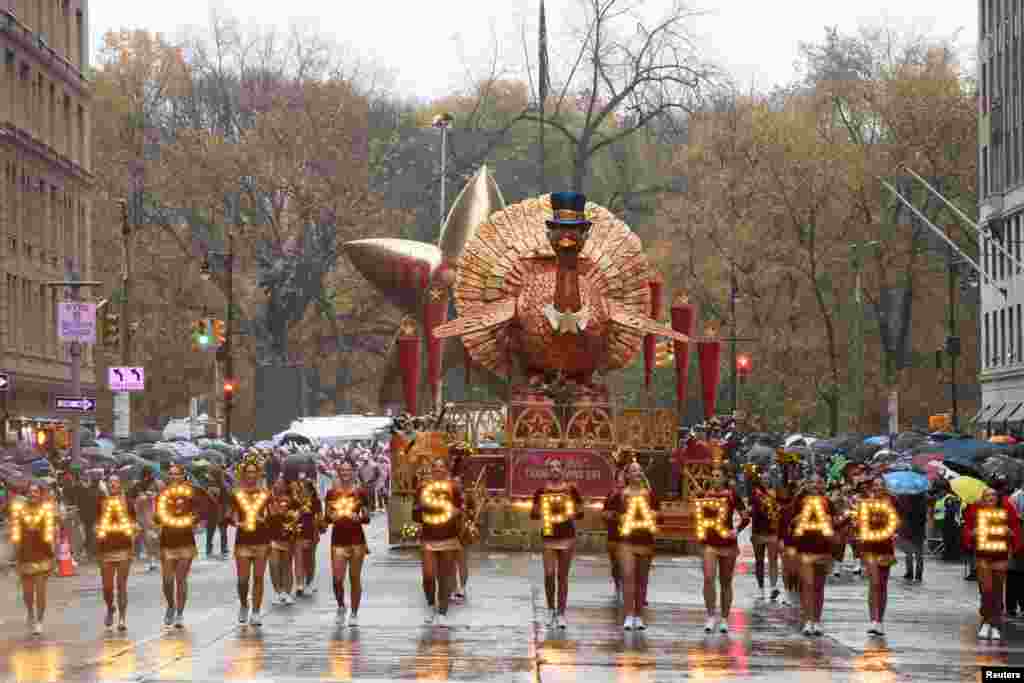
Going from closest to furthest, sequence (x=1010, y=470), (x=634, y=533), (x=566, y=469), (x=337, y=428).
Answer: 1. (x=634, y=533)
2. (x=1010, y=470)
3. (x=566, y=469)
4. (x=337, y=428)

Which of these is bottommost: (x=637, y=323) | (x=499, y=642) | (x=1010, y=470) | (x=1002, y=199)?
(x=499, y=642)

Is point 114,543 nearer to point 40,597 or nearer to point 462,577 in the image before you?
point 40,597

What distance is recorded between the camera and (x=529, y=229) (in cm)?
3931

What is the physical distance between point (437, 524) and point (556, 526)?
1260 mm

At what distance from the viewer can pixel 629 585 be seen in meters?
22.6

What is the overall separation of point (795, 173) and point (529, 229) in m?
34.1

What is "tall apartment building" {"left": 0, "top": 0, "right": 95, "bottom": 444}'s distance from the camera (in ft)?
191

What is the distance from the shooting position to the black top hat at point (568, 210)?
36.6 meters

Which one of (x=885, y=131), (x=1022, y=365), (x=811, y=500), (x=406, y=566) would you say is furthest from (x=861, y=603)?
(x=885, y=131)

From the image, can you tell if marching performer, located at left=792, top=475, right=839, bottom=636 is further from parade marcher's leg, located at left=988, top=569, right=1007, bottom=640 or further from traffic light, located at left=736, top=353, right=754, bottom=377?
traffic light, located at left=736, top=353, right=754, bottom=377

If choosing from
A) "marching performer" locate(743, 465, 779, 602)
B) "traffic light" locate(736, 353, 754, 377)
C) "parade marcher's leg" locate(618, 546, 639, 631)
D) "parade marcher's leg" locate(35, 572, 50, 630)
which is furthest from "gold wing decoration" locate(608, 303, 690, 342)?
"traffic light" locate(736, 353, 754, 377)

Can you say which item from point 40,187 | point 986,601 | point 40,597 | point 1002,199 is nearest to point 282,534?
point 40,597

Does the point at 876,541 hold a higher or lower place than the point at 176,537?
lower

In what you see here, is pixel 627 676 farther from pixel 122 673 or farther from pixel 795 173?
pixel 795 173
